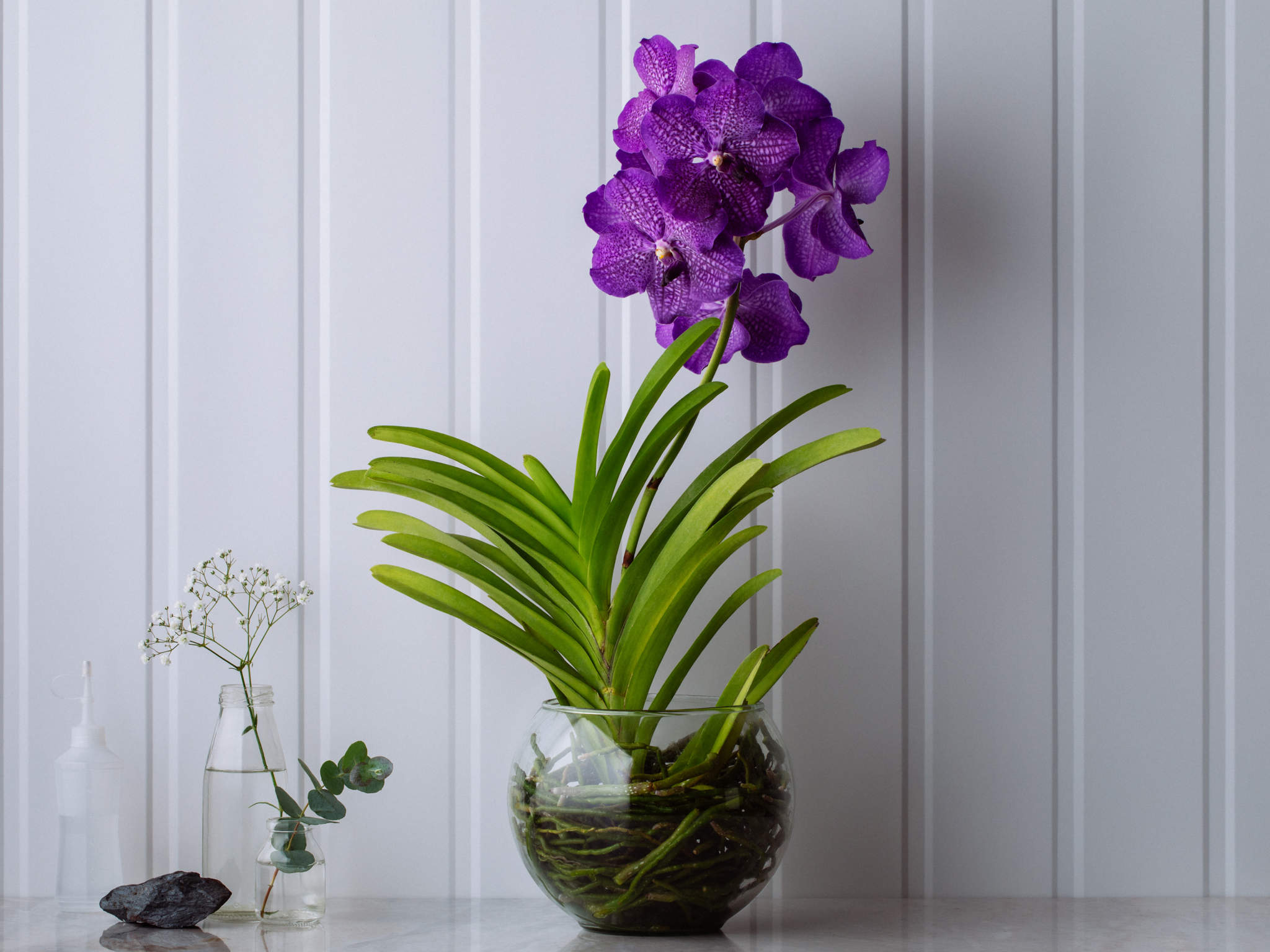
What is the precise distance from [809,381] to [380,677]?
0.49m

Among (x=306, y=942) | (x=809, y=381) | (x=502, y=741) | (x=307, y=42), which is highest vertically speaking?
(x=307, y=42)

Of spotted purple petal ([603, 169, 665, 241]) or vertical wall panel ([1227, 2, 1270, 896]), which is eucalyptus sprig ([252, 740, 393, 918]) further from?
vertical wall panel ([1227, 2, 1270, 896])

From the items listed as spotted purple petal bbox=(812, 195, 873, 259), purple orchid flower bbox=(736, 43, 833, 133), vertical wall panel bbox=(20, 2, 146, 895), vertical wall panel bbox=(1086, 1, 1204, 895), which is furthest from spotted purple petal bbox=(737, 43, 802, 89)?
vertical wall panel bbox=(20, 2, 146, 895)

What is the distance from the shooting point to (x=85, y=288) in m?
0.92

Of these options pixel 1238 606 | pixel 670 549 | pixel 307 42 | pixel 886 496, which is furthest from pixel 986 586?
pixel 307 42

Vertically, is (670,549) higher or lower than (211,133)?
lower

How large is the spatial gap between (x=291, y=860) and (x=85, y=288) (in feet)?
1.87

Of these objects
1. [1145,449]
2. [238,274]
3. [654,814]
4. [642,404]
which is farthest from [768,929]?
[238,274]

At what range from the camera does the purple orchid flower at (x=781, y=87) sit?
77 centimetres

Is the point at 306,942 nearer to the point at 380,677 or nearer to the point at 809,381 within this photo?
the point at 380,677

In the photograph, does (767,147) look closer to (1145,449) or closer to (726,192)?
(726,192)

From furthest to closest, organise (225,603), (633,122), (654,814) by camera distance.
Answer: (225,603) < (633,122) < (654,814)

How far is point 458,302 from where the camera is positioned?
914 mm

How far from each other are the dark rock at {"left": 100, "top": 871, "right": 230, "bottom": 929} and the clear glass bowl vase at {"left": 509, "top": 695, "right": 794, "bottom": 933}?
0.88ft
